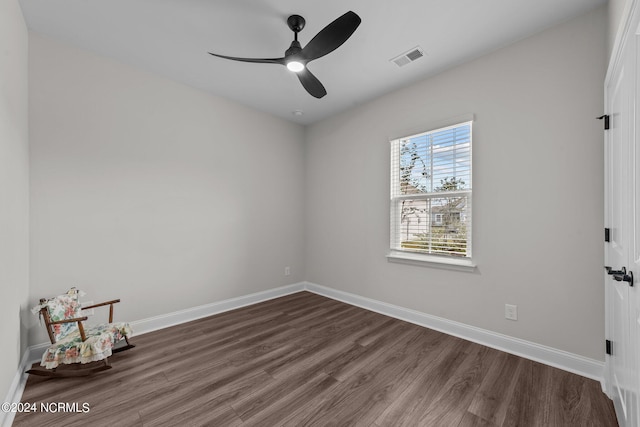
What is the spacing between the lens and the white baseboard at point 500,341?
2090 mm

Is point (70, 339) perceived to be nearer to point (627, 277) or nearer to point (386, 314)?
point (386, 314)

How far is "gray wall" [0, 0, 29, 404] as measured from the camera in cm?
165

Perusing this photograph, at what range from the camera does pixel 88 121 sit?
2.59 m

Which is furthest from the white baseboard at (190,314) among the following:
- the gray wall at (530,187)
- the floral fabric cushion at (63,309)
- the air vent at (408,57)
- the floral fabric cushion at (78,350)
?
the air vent at (408,57)

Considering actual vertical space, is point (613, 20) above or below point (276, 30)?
below

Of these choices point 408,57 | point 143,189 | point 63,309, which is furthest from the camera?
point 143,189

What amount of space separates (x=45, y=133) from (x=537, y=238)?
4.34 m

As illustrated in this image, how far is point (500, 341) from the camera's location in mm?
2496

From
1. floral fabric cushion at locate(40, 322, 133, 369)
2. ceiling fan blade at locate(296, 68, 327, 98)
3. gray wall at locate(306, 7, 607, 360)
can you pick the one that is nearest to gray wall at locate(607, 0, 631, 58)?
Result: gray wall at locate(306, 7, 607, 360)

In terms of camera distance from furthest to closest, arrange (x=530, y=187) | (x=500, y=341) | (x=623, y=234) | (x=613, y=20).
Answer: (x=500, y=341), (x=530, y=187), (x=613, y=20), (x=623, y=234)

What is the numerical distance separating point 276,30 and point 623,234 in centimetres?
272

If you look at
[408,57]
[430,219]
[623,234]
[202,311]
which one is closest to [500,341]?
[430,219]

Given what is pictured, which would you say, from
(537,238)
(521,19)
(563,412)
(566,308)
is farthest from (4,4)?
(566,308)

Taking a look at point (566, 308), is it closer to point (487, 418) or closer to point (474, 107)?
point (487, 418)
